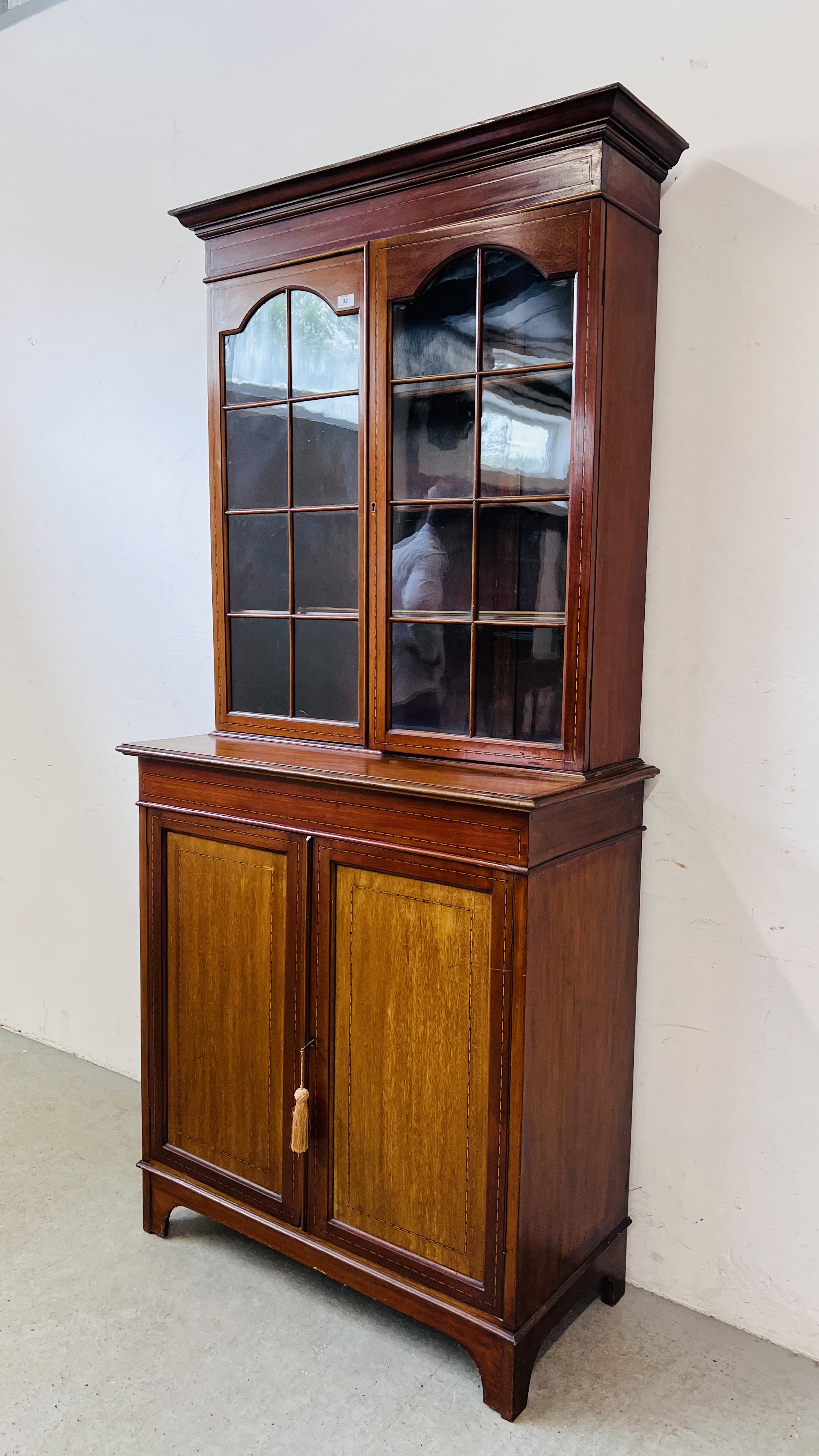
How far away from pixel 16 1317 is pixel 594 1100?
1248mm

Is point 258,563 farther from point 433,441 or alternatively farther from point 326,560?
point 433,441

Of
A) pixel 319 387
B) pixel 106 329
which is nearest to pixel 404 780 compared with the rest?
pixel 319 387

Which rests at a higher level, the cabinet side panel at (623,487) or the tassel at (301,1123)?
the cabinet side panel at (623,487)

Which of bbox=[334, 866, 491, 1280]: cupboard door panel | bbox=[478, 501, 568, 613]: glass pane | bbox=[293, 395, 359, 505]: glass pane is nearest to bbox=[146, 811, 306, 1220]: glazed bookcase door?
bbox=[334, 866, 491, 1280]: cupboard door panel

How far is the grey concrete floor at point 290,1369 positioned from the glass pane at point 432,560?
1470 millimetres

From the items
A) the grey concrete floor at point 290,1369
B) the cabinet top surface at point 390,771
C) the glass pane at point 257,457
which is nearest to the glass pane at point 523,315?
the glass pane at point 257,457

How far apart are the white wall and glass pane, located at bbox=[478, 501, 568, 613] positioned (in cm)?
28

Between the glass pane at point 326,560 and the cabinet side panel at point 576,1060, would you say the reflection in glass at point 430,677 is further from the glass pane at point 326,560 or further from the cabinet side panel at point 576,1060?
the cabinet side panel at point 576,1060

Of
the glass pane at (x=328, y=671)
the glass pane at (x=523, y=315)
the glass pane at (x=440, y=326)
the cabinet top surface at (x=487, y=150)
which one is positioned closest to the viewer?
the cabinet top surface at (x=487, y=150)

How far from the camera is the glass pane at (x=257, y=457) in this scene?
2281 millimetres

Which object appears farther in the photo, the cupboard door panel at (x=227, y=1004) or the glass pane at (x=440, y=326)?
the cupboard door panel at (x=227, y=1004)

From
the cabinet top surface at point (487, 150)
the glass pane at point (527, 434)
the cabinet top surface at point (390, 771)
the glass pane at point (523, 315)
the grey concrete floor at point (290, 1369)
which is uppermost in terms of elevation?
the cabinet top surface at point (487, 150)

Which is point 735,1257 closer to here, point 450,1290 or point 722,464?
point 450,1290

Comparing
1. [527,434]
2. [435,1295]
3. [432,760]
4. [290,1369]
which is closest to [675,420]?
[527,434]
